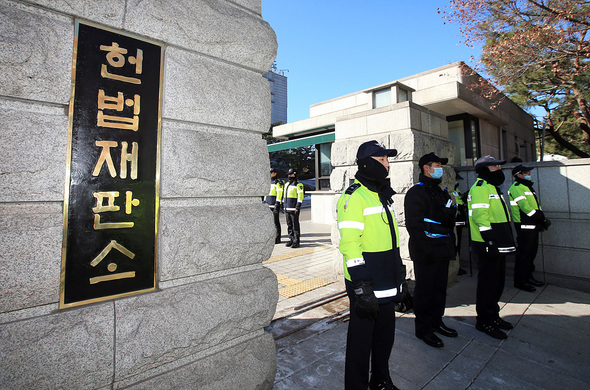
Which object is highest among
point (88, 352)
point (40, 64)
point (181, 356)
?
point (40, 64)

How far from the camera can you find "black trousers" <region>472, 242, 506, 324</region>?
11.9 ft

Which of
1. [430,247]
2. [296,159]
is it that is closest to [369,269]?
[430,247]

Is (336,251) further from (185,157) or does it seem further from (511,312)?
(185,157)

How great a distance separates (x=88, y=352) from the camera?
1.78 metres

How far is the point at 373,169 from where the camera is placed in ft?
8.23

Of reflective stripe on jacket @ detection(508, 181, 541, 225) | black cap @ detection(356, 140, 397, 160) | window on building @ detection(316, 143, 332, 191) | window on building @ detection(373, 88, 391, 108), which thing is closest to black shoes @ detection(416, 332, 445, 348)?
black cap @ detection(356, 140, 397, 160)

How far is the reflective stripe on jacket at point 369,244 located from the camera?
2307 millimetres

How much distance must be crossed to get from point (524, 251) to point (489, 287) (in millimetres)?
2217

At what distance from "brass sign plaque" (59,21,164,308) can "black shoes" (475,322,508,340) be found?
3.76m

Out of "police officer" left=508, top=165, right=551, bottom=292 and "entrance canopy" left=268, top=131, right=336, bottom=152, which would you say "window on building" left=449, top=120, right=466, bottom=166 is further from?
"police officer" left=508, top=165, right=551, bottom=292

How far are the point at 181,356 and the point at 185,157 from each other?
146cm

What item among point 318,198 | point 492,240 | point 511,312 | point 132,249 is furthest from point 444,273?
point 318,198

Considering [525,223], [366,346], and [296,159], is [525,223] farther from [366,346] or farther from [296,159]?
[296,159]

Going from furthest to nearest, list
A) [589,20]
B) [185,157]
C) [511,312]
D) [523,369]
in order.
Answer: [589,20] → [511,312] → [523,369] → [185,157]
